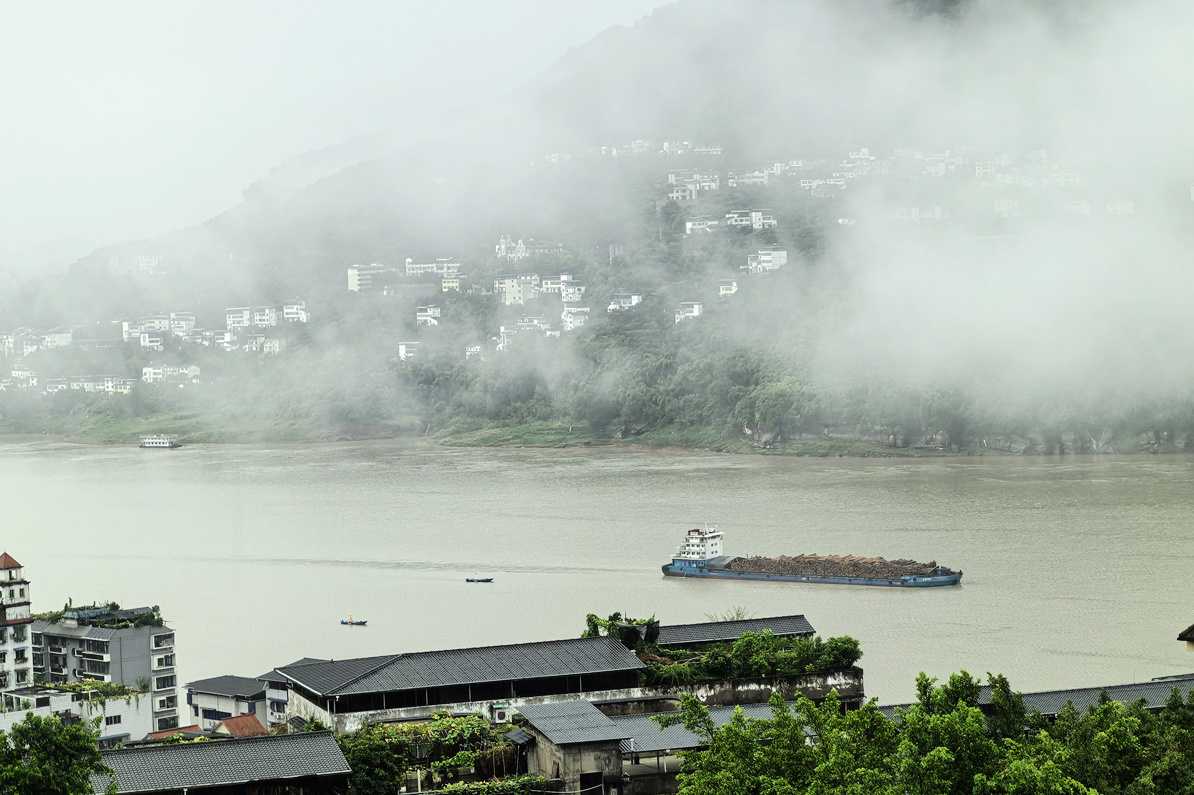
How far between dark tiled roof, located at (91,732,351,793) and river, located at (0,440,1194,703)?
19.9ft

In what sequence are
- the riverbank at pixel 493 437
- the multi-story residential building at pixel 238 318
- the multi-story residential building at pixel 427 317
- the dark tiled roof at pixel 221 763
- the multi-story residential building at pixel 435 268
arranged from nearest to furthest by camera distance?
the dark tiled roof at pixel 221 763
the riverbank at pixel 493 437
the multi-story residential building at pixel 427 317
the multi-story residential building at pixel 238 318
the multi-story residential building at pixel 435 268

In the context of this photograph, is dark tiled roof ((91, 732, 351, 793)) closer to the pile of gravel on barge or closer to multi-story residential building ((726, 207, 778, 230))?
the pile of gravel on barge

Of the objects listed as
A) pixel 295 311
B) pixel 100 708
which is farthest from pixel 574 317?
pixel 100 708

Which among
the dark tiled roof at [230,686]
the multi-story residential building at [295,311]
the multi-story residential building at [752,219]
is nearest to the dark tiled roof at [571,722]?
the dark tiled roof at [230,686]

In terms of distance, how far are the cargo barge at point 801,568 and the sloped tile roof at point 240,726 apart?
992 centimetres

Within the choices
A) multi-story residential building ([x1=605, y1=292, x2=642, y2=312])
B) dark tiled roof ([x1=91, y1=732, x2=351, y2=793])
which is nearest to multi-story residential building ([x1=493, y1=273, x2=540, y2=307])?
multi-story residential building ([x1=605, y1=292, x2=642, y2=312])

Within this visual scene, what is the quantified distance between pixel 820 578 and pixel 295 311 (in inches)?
2064

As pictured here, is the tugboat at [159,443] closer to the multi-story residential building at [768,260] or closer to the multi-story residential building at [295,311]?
the multi-story residential building at [295,311]

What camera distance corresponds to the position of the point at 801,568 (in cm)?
2030

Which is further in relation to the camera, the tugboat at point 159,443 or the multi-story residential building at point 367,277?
the multi-story residential building at point 367,277

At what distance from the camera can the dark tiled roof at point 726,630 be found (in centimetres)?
1063

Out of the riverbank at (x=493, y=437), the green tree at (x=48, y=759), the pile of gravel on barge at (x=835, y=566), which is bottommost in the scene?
the pile of gravel on barge at (x=835, y=566)

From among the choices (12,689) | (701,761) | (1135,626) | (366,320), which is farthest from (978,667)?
(366,320)

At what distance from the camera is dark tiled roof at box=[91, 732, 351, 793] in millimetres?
7168
